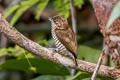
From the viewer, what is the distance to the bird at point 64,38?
2.69m

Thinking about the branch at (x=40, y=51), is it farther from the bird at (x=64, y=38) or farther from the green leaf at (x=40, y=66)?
the green leaf at (x=40, y=66)

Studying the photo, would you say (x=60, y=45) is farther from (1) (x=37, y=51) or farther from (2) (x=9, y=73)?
(2) (x=9, y=73)

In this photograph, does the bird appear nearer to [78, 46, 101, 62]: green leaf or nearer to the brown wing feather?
the brown wing feather

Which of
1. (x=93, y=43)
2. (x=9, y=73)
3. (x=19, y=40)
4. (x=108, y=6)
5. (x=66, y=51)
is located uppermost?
(x=108, y=6)

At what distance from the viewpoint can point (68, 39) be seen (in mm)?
2760

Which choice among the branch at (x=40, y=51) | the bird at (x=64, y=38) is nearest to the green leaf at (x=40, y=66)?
the bird at (x=64, y=38)

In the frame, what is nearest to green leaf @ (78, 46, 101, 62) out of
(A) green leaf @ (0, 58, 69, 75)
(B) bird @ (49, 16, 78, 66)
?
(A) green leaf @ (0, 58, 69, 75)

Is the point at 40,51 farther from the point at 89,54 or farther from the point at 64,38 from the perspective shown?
the point at 89,54

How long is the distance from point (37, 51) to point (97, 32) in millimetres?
3582

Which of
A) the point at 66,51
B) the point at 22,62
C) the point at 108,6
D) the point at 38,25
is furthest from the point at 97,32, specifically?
the point at 108,6

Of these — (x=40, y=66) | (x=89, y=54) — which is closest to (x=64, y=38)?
(x=40, y=66)

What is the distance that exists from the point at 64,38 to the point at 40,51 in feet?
1.68

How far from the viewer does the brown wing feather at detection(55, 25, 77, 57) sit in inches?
106

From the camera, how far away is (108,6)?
92.0 inches
